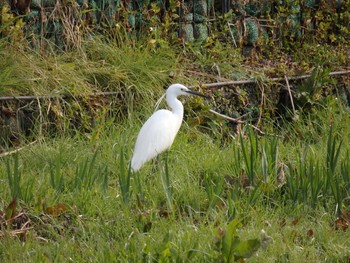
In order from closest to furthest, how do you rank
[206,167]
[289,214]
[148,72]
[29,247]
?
[29,247] → [289,214] → [206,167] → [148,72]

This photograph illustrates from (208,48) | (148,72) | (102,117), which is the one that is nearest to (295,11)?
(208,48)

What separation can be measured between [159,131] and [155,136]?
0.05 meters

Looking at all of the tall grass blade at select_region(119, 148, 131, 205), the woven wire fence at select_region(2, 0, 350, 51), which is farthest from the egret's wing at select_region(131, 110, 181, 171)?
the woven wire fence at select_region(2, 0, 350, 51)

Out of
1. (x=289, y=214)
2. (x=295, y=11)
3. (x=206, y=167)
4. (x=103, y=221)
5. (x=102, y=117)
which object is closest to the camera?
(x=103, y=221)

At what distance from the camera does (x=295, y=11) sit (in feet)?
27.3

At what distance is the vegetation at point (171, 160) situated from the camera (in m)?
4.24

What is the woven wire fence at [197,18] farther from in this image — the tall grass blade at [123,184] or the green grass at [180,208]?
the tall grass blade at [123,184]

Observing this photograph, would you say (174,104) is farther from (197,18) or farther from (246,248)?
(246,248)

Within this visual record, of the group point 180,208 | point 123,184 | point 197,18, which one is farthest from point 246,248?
point 197,18

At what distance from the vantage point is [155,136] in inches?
227

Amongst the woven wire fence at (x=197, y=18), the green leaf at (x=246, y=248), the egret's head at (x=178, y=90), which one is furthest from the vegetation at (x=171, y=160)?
the egret's head at (x=178, y=90)

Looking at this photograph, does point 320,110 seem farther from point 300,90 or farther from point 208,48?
point 208,48

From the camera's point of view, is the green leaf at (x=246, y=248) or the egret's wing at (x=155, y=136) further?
the egret's wing at (x=155, y=136)

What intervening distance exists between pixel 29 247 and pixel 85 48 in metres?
3.00
